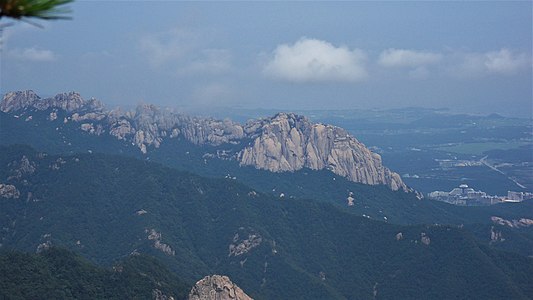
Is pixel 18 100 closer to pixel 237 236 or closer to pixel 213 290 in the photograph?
pixel 237 236

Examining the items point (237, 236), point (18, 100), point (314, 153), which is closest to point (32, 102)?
point (18, 100)

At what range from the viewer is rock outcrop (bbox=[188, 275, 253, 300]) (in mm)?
64500

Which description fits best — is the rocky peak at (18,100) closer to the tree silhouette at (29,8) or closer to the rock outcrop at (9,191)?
the rock outcrop at (9,191)

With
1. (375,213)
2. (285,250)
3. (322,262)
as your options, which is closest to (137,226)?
(285,250)

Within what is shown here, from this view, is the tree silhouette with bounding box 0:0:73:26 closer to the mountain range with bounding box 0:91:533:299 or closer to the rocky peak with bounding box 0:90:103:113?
the mountain range with bounding box 0:91:533:299

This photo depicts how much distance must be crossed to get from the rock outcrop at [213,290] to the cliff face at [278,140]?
106681 mm

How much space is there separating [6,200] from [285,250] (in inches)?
2138

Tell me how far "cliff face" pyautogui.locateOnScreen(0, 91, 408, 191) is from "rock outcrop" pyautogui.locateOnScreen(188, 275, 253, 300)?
107m

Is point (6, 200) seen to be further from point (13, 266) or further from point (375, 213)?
point (375, 213)

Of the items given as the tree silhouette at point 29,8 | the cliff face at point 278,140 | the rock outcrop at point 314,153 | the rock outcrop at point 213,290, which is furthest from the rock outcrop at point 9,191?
the tree silhouette at point 29,8

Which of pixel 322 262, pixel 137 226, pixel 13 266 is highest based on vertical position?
pixel 13 266

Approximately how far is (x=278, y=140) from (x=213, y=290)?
383 ft

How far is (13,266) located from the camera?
61.3 m

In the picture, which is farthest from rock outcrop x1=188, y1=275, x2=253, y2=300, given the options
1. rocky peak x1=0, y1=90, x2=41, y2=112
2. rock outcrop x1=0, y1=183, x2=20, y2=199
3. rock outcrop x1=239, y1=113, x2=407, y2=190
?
rocky peak x1=0, y1=90, x2=41, y2=112
